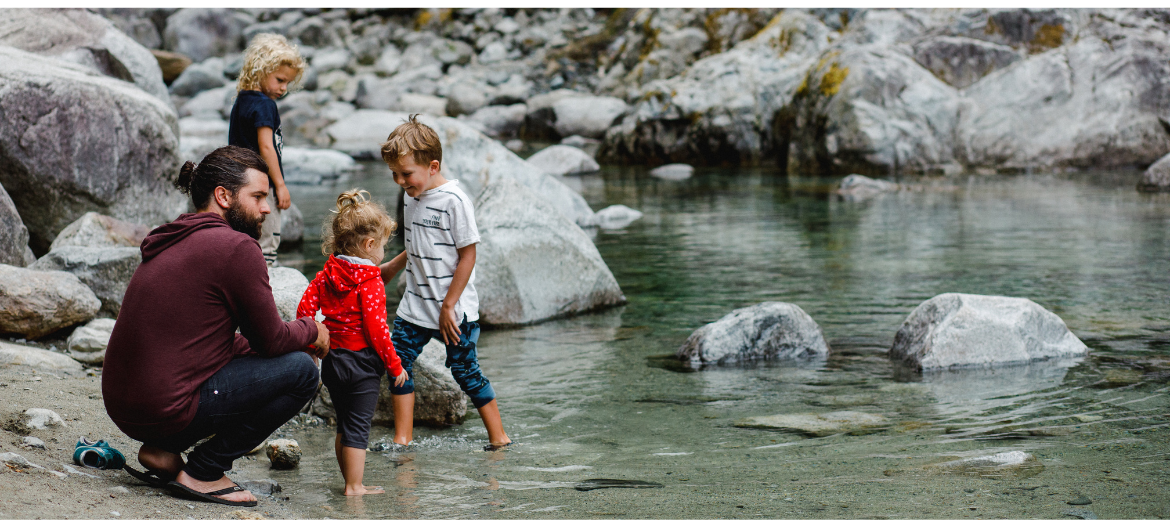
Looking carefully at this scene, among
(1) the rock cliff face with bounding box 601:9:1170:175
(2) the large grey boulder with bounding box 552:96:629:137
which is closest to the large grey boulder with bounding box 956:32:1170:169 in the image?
(1) the rock cliff face with bounding box 601:9:1170:175

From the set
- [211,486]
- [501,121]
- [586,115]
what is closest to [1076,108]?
[586,115]

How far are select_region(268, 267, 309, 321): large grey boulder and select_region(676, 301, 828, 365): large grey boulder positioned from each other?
2.52 m

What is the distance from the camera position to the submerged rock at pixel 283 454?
4.11 m

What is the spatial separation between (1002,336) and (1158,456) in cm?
203

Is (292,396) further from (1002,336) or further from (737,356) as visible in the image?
(1002,336)

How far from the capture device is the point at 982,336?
5945mm

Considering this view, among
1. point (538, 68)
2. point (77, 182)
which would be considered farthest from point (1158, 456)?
point (538, 68)

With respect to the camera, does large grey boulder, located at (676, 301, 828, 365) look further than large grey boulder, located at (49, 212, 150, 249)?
No

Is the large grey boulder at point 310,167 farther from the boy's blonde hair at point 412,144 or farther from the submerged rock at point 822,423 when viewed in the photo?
the submerged rock at point 822,423

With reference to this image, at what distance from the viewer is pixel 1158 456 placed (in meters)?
3.96

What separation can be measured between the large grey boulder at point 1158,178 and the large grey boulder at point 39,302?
14.6 m

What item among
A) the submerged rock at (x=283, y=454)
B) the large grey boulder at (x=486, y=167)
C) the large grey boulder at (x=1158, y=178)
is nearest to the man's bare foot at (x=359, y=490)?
the submerged rock at (x=283, y=454)

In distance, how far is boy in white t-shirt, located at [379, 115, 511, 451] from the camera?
14.0 ft

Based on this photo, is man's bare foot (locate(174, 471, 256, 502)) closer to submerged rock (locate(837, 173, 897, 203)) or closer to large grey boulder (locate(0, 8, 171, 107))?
large grey boulder (locate(0, 8, 171, 107))
